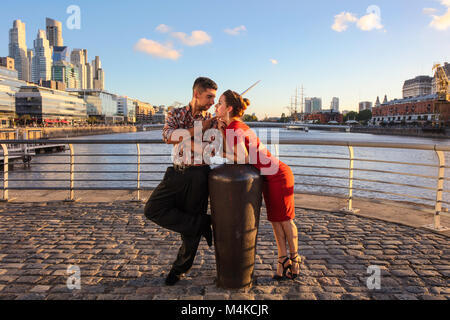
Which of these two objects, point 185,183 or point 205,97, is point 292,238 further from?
point 205,97

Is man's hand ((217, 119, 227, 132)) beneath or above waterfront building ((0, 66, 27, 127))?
beneath

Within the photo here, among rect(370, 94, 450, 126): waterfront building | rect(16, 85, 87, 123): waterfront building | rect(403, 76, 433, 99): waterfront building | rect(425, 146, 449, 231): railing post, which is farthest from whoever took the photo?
rect(403, 76, 433, 99): waterfront building

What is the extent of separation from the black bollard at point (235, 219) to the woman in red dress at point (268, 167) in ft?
0.46

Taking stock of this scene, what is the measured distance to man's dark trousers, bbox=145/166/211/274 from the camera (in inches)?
116

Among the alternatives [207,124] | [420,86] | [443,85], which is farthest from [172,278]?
[420,86]

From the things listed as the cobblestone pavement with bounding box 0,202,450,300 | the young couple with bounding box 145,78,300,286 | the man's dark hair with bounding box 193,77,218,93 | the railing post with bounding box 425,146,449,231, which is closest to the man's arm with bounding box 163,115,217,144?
the young couple with bounding box 145,78,300,286

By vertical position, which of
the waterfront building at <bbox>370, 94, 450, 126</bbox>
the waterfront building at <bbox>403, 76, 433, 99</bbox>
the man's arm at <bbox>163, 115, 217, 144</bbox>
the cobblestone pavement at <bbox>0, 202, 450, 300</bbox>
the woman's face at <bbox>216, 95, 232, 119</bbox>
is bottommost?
the cobblestone pavement at <bbox>0, 202, 450, 300</bbox>

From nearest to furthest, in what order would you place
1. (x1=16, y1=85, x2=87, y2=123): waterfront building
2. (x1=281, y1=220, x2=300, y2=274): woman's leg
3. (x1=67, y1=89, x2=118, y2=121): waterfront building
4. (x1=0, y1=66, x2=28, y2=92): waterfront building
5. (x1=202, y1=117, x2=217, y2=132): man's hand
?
(x1=202, y1=117, x2=217, y2=132): man's hand < (x1=281, y1=220, x2=300, y2=274): woman's leg < (x1=0, y1=66, x2=28, y2=92): waterfront building < (x1=16, y1=85, x2=87, y2=123): waterfront building < (x1=67, y1=89, x2=118, y2=121): waterfront building

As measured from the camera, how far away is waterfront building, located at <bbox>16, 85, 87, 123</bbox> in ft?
349

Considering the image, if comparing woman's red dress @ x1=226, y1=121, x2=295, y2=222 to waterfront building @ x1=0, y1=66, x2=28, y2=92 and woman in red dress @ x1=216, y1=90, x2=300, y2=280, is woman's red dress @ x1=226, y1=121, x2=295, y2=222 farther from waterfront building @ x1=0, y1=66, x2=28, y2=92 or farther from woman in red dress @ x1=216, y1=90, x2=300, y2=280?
waterfront building @ x1=0, y1=66, x2=28, y2=92

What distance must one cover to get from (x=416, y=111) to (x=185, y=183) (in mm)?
145757

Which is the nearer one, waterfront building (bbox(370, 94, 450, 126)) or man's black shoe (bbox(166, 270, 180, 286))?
man's black shoe (bbox(166, 270, 180, 286))
